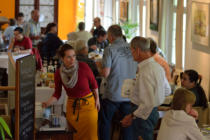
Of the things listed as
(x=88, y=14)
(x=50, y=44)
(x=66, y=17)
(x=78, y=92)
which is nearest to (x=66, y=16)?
(x=66, y=17)

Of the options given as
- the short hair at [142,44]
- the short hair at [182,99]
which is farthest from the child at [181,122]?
the short hair at [142,44]

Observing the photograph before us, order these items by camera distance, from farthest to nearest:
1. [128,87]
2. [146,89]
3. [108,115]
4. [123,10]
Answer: [123,10]
[108,115]
[128,87]
[146,89]

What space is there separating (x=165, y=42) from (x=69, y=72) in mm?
4956

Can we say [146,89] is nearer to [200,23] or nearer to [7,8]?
[200,23]

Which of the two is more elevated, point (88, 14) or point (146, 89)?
point (88, 14)

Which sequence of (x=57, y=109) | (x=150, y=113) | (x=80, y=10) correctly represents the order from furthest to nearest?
(x=80, y=10) → (x=57, y=109) → (x=150, y=113)

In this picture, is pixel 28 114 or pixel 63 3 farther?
pixel 63 3

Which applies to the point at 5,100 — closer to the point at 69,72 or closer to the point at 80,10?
the point at 69,72

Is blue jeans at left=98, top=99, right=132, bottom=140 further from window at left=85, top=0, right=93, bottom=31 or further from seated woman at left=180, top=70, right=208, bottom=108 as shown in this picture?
window at left=85, top=0, right=93, bottom=31

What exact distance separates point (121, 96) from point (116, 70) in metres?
0.33

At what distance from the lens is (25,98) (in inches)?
135

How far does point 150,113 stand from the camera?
4.06 m

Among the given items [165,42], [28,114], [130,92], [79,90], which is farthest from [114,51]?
[165,42]

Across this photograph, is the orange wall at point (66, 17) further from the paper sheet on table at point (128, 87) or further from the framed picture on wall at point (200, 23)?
the paper sheet on table at point (128, 87)
